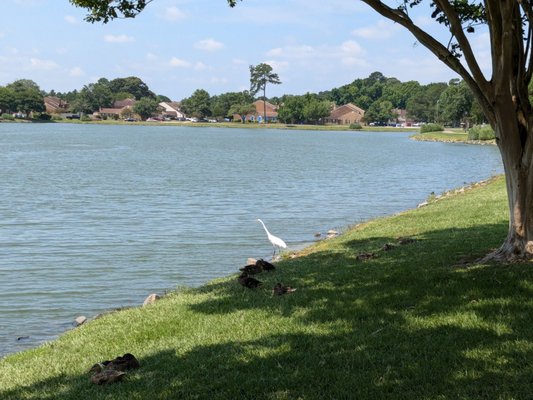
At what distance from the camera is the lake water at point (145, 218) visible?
14328mm

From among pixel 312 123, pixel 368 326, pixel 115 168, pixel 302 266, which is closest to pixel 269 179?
pixel 115 168

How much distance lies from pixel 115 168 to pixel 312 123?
15002 centimetres

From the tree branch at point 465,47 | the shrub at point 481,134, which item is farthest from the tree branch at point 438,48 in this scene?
the shrub at point 481,134

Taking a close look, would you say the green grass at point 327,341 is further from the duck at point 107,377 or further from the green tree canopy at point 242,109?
the green tree canopy at point 242,109

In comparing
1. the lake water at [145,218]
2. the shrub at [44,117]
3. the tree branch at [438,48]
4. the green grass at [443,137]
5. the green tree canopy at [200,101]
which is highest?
the green tree canopy at [200,101]

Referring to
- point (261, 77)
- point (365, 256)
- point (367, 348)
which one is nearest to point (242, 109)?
point (261, 77)

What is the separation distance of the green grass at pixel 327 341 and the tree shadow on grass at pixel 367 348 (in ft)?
0.06

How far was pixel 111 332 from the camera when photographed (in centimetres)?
934

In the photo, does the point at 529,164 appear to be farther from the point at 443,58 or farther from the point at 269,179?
the point at 269,179

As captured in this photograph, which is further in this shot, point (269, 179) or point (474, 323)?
point (269, 179)

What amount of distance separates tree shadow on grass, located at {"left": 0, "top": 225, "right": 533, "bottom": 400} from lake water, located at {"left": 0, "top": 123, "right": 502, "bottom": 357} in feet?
15.1

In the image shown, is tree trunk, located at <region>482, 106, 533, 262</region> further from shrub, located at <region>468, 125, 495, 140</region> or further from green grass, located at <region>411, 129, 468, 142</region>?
green grass, located at <region>411, 129, 468, 142</region>

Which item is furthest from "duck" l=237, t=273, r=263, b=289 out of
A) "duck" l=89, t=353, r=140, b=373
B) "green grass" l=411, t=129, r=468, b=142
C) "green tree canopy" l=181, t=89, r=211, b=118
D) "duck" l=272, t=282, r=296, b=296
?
"green tree canopy" l=181, t=89, r=211, b=118

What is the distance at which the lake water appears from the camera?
564 inches
